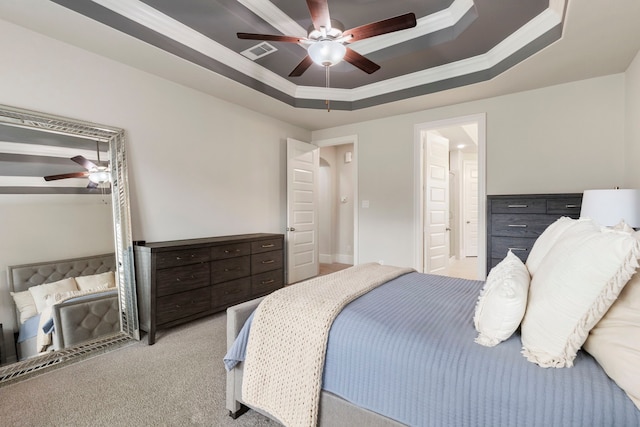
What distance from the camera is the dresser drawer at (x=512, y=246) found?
9.74 ft

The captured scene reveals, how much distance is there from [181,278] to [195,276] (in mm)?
141

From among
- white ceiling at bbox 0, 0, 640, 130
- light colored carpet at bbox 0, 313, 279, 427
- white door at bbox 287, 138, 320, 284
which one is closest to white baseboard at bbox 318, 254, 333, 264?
white door at bbox 287, 138, 320, 284

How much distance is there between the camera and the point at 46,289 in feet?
7.50

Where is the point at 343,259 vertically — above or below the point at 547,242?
below

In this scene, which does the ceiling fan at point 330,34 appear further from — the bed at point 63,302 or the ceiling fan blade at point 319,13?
the bed at point 63,302

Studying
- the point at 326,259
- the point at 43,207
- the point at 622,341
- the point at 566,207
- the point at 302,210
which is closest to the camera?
the point at 622,341

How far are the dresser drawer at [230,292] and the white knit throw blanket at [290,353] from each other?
168 cm

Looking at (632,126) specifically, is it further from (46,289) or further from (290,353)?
(46,289)

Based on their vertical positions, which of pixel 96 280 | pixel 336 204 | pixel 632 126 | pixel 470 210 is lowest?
pixel 96 280

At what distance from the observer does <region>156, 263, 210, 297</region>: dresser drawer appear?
2.68 metres

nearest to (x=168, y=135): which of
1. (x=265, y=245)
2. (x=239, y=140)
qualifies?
(x=239, y=140)

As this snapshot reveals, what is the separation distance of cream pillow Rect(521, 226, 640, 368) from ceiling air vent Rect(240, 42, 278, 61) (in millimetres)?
2935

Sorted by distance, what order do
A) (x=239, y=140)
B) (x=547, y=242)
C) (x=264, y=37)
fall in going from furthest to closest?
(x=239, y=140), (x=264, y=37), (x=547, y=242)

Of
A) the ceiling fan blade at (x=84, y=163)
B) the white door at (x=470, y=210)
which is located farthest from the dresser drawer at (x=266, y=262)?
the white door at (x=470, y=210)
